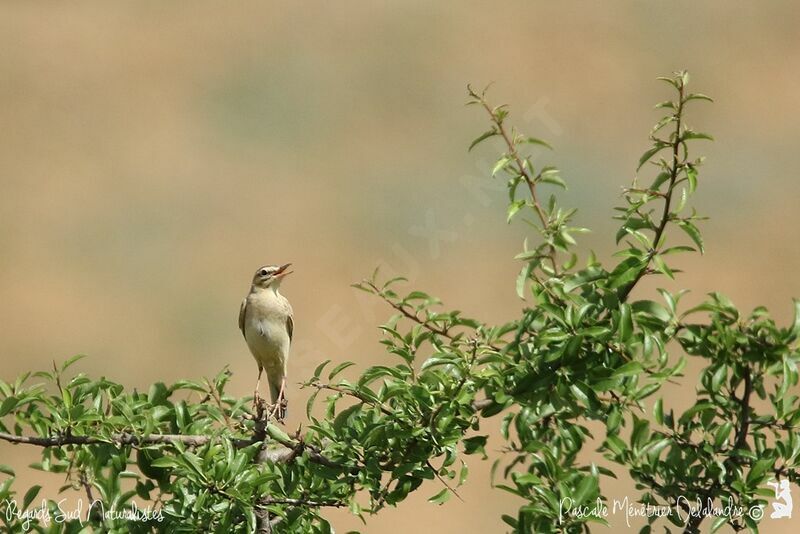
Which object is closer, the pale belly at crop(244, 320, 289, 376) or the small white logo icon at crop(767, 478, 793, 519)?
the small white logo icon at crop(767, 478, 793, 519)

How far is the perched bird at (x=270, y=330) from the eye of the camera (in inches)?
214

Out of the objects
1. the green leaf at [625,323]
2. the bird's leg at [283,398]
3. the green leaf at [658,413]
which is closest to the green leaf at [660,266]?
the green leaf at [625,323]

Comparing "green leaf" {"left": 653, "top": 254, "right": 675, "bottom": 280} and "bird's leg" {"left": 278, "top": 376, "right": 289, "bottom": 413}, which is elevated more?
"bird's leg" {"left": 278, "top": 376, "right": 289, "bottom": 413}

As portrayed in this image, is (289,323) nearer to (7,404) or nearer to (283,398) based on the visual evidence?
(283,398)

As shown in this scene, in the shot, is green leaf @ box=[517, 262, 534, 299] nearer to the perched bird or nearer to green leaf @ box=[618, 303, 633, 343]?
green leaf @ box=[618, 303, 633, 343]

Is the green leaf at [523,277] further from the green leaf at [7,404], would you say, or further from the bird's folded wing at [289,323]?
the bird's folded wing at [289,323]

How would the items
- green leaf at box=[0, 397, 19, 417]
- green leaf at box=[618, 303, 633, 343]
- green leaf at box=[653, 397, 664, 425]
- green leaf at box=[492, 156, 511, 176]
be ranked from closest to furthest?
1. green leaf at box=[618, 303, 633, 343]
2. green leaf at box=[653, 397, 664, 425]
3. green leaf at box=[0, 397, 19, 417]
4. green leaf at box=[492, 156, 511, 176]

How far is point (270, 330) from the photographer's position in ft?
17.9

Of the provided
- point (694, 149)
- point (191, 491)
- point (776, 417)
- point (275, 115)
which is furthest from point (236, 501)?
point (275, 115)

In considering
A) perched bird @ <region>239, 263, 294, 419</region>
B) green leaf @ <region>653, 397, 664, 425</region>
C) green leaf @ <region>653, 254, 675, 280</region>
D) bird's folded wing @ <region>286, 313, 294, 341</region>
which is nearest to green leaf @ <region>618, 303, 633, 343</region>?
green leaf @ <region>653, 254, 675, 280</region>

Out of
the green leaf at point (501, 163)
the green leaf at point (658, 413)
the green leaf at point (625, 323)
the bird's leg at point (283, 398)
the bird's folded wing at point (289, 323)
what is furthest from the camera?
the bird's folded wing at point (289, 323)

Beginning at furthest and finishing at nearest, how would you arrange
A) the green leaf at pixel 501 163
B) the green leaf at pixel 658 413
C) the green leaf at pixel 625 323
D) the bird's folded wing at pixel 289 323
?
1. the bird's folded wing at pixel 289 323
2. the green leaf at pixel 501 163
3. the green leaf at pixel 658 413
4. the green leaf at pixel 625 323

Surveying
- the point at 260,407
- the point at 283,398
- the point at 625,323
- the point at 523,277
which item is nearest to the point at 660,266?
the point at 625,323

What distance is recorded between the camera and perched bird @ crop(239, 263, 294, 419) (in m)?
5.43
